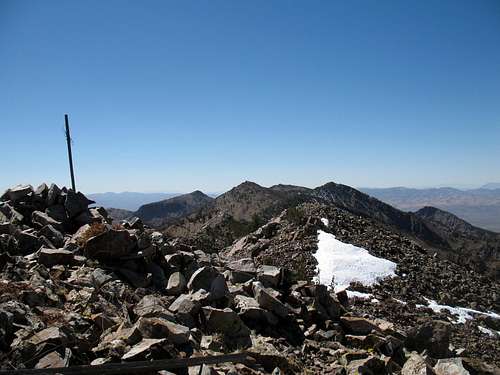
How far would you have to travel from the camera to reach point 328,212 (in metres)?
36.4

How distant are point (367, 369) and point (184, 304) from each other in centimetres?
497

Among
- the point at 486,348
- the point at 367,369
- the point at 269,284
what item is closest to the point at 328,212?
the point at 486,348

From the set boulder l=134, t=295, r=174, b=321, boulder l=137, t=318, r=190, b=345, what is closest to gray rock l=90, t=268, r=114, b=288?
boulder l=134, t=295, r=174, b=321

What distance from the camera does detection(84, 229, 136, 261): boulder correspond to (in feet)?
44.3

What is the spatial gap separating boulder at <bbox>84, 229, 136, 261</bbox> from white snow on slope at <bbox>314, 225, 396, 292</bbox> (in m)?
11.8

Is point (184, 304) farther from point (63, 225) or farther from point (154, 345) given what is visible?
point (63, 225)

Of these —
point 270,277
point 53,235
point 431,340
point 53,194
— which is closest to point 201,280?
point 270,277

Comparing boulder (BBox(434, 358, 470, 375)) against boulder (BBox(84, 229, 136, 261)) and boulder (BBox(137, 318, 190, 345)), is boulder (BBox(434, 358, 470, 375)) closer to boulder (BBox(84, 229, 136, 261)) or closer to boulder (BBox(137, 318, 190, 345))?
boulder (BBox(137, 318, 190, 345))

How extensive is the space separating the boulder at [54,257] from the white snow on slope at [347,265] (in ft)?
44.2

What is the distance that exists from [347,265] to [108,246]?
16.0m

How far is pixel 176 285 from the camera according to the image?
12.7 meters

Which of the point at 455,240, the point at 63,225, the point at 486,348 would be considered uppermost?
the point at 63,225

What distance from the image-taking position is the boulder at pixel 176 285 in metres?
12.7

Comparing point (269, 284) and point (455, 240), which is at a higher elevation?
point (269, 284)
